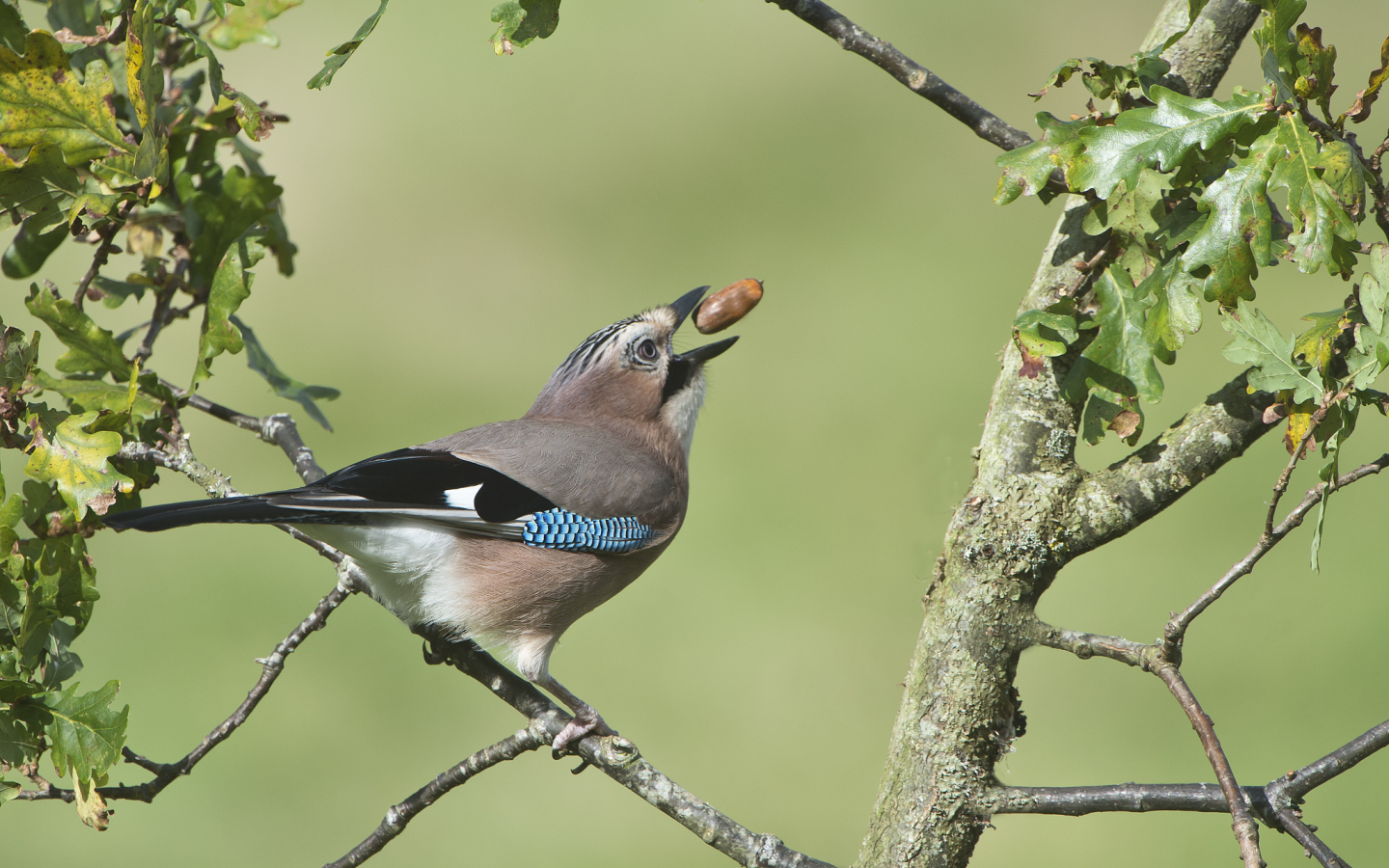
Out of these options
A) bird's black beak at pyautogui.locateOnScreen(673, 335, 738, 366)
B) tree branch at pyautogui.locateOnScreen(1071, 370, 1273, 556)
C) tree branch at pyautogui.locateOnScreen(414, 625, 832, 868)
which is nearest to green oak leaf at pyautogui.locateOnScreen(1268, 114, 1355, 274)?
tree branch at pyautogui.locateOnScreen(1071, 370, 1273, 556)

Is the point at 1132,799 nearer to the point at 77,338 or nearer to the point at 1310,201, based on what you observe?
the point at 1310,201

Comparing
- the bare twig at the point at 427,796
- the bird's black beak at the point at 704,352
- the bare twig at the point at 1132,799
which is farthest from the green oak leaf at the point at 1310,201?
the bird's black beak at the point at 704,352

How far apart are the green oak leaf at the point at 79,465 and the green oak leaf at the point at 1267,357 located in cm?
150

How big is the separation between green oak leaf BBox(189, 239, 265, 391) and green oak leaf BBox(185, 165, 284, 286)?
8 cm

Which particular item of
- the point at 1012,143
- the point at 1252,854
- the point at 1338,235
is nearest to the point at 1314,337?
the point at 1338,235

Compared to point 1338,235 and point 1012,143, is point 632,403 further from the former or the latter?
point 1338,235

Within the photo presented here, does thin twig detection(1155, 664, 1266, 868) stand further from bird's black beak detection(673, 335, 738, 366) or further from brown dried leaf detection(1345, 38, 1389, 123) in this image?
bird's black beak detection(673, 335, 738, 366)

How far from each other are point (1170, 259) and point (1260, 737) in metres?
3.66

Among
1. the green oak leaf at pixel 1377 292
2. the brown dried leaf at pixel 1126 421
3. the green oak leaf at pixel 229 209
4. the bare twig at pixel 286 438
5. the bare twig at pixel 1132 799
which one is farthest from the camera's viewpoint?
the bare twig at pixel 286 438

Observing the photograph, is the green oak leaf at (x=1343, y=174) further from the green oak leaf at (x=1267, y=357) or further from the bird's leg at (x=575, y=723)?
Result: the bird's leg at (x=575, y=723)

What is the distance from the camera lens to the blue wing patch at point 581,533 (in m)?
2.49

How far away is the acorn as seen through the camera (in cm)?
282

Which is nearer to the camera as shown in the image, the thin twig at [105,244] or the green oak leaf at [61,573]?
the green oak leaf at [61,573]

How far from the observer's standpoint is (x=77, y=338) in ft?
5.97
